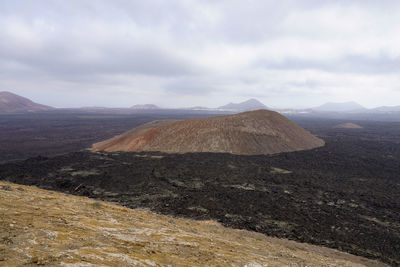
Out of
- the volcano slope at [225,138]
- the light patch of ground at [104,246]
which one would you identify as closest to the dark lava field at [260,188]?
the light patch of ground at [104,246]

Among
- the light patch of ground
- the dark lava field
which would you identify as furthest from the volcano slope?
the light patch of ground

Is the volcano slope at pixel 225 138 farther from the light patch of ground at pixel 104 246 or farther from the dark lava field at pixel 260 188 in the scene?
the light patch of ground at pixel 104 246

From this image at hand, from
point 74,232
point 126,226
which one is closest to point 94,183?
point 126,226

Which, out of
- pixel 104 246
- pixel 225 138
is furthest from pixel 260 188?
pixel 225 138

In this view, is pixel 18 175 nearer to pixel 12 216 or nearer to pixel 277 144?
pixel 12 216

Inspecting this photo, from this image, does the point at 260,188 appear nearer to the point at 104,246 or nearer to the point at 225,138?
the point at 104,246
